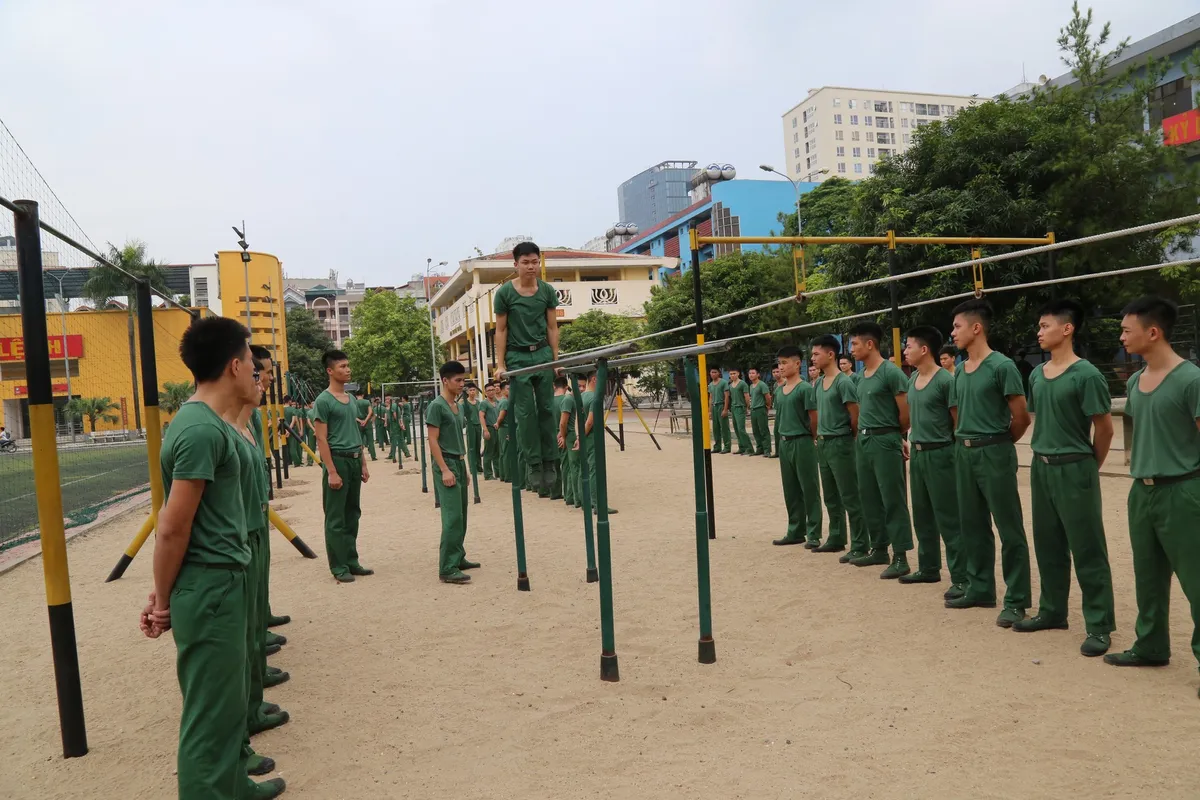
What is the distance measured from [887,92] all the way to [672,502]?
250 feet

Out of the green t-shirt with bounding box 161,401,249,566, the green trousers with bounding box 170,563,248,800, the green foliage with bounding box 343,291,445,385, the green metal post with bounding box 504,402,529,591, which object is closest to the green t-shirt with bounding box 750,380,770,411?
the green metal post with bounding box 504,402,529,591

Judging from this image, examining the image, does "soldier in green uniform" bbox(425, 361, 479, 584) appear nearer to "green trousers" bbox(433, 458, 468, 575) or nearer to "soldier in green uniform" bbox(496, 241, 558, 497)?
"green trousers" bbox(433, 458, 468, 575)

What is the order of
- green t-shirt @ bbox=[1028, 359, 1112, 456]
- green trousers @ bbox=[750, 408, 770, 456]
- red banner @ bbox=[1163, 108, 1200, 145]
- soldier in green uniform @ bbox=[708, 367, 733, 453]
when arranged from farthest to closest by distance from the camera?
red banner @ bbox=[1163, 108, 1200, 145], soldier in green uniform @ bbox=[708, 367, 733, 453], green trousers @ bbox=[750, 408, 770, 456], green t-shirt @ bbox=[1028, 359, 1112, 456]

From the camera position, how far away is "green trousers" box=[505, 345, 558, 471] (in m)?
5.91

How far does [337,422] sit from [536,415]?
7.23 ft

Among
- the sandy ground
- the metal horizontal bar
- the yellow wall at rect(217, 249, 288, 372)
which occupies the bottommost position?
the sandy ground

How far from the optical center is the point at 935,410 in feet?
18.6

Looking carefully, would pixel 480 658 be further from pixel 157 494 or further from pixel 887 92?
pixel 887 92

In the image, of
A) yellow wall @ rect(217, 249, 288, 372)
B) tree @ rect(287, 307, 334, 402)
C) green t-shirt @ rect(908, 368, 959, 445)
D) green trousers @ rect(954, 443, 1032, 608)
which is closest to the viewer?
green trousers @ rect(954, 443, 1032, 608)

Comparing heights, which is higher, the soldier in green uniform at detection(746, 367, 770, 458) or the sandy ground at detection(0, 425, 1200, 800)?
the soldier in green uniform at detection(746, 367, 770, 458)

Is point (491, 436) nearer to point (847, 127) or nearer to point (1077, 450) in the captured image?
point (1077, 450)

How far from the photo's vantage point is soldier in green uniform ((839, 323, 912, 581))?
21.1ft

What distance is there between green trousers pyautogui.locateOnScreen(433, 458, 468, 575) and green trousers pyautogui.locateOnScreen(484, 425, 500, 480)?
805cm

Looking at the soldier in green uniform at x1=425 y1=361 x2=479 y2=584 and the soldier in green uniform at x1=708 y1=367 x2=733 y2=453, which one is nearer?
the soldier in green uniform at x1=425 y1=361 x2=479 y2=584
